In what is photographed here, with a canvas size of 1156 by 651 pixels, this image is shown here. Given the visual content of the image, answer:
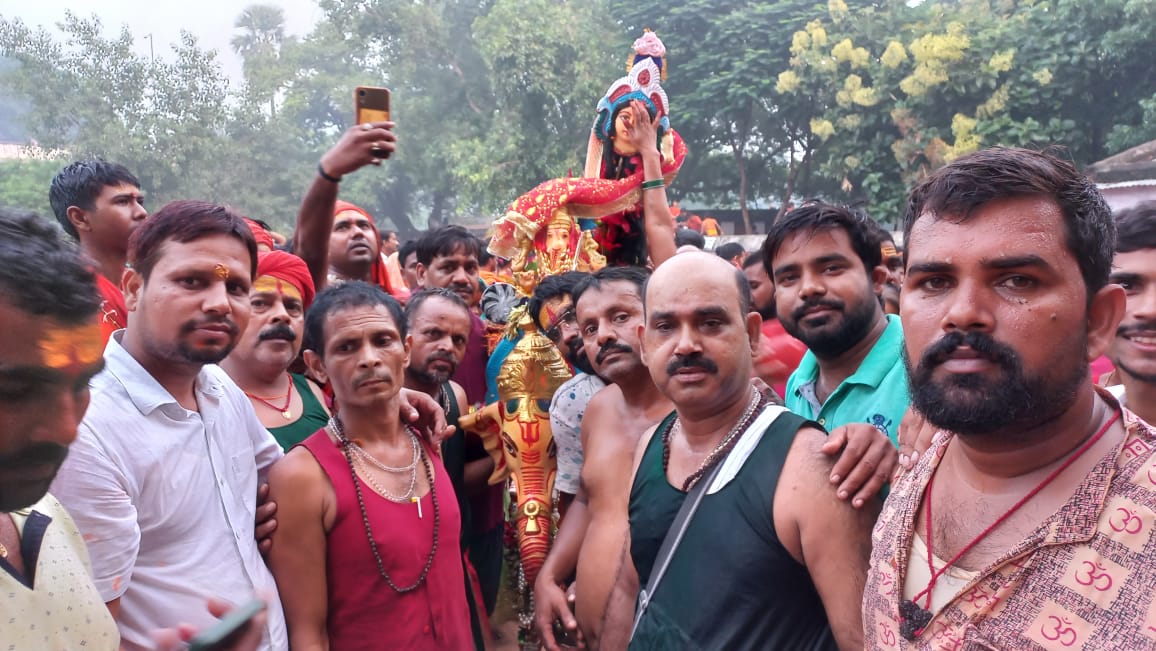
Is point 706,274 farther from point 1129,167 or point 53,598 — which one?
point 1129,167

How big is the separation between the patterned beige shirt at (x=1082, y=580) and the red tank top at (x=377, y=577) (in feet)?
5.29

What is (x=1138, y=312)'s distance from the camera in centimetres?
249

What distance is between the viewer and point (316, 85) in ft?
111

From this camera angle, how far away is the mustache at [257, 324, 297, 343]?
3379 millimetres

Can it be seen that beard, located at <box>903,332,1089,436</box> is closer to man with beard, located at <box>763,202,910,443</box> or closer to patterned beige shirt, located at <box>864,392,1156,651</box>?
patterned beige shirt, located at <box>864,392,1156,651</box>

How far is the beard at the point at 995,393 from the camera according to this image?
5.07 ft

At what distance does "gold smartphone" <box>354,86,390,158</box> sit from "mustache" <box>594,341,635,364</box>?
4.40 feet

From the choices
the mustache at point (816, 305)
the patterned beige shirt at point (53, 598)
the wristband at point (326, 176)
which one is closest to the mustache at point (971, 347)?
the mustache at point (816, 305)

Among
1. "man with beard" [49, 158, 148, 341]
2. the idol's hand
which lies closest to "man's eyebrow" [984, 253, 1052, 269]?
the idol's hand

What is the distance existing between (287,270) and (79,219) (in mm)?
1290

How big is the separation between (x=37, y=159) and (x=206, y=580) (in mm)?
27123

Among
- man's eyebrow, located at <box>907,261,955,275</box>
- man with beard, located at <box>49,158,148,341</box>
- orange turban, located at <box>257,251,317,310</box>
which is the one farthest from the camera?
man with beard, located at <box>49,158,148,341</box>

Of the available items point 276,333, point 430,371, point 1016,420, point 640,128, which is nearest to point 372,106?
point 276,333

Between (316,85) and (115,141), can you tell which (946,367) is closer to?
(115,141)
